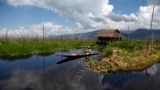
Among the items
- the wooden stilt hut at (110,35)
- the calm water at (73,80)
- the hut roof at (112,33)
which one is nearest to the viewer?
the calm water at (73,80)

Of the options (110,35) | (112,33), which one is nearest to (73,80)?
(110,35)

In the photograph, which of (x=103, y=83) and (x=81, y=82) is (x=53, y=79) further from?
(x=103, y=83)

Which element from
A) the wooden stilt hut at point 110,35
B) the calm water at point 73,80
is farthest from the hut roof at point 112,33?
the calm water at point 73,80

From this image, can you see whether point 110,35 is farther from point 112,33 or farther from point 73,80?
point 73,80

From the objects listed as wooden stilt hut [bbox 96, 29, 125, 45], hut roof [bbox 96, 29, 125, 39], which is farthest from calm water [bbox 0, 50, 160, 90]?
wooden stilt hut [bbox 96, 29, 125, 45]

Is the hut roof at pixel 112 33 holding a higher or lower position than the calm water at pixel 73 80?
higher

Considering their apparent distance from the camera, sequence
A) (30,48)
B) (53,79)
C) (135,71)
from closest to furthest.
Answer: (53,79) → (135,71) → (30,48)

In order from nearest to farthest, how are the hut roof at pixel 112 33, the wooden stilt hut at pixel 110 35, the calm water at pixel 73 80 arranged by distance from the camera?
1. the calm water at pixel 73 80
2. the hut roof at pixel 112 33
3. the wooden stilt hut at pixel 110 35

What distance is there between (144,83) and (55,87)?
29.6 ft

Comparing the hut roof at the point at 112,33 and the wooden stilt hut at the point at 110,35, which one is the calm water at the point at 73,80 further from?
the wooden stilt hut at the point at 110,35

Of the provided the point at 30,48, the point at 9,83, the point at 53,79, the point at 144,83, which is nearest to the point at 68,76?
the point at 53,79

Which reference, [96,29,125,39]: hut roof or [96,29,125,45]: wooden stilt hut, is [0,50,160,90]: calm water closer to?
[96,29,125,39]: hut roof

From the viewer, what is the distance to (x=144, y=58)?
3309cm

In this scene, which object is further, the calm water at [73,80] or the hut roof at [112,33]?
the hut roof at [112,33]
